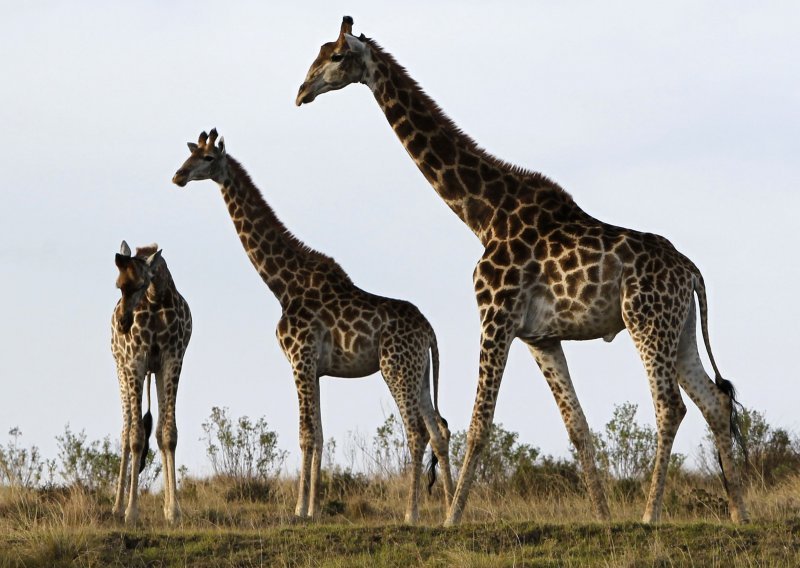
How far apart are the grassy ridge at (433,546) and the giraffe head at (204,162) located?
5.23 m

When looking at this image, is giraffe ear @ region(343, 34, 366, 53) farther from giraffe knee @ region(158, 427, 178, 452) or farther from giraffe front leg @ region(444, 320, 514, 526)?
giraffe knee @ region(158, 427, 178, 452)

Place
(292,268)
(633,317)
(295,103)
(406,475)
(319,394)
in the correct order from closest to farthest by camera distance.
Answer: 1. (633,317)
2. (295,103)
3. (319,394)
4. (292,268)
5. (406,475)

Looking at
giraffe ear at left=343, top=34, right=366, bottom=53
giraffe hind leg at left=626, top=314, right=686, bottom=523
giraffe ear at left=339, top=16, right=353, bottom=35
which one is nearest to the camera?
giraffe hind leg at left=626, top=314, right=686, bottom=523

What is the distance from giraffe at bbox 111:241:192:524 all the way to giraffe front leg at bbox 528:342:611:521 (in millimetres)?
4359

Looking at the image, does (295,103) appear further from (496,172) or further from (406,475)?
(406,475)

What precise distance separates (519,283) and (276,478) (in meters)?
7.04

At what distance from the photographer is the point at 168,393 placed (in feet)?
47.1

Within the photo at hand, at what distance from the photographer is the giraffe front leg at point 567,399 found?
12.0 meters

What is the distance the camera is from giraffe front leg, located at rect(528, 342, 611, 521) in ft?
39.3

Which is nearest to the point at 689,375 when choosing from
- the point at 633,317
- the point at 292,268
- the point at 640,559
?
the point at 633,317

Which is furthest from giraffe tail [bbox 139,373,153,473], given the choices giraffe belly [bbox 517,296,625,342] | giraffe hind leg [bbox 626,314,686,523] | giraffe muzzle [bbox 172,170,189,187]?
giraffe hind leg [bbox 626,314,686,523]

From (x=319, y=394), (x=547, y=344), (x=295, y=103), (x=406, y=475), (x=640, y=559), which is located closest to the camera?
(x=640, y=559)

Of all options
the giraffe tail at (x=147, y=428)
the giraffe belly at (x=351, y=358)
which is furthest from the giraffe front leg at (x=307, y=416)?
the giraffe tail at (x=147, y=428)

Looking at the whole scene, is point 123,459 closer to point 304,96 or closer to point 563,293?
point 304,96
